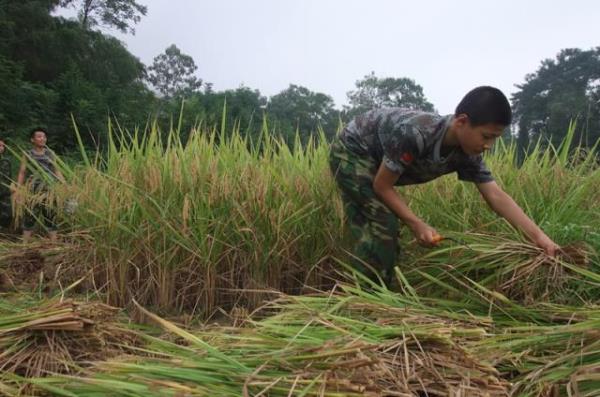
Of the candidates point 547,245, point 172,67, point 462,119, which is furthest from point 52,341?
point 172,67

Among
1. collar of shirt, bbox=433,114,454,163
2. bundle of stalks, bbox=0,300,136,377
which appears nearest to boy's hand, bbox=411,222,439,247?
collar of shirt, bbox=433,114,454,163

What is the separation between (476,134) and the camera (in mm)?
1811

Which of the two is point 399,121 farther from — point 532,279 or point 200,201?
point 200,201

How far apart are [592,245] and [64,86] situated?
12.1 meters

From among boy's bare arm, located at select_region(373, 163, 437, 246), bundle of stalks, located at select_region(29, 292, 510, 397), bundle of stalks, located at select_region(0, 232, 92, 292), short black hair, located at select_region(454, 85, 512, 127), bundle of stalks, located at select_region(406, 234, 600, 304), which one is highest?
short black hair, located at select_region(454, 85, 512, 127)

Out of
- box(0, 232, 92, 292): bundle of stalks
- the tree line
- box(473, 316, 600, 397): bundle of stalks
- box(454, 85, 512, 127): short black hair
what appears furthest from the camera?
the tree line

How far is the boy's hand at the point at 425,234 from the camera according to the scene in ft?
6.15

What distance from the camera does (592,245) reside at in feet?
6.47

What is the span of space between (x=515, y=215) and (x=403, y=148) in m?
0.52

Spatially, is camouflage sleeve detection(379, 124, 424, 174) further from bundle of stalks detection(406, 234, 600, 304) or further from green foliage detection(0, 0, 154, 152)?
green foliage detection(0, 0, 154, 152)

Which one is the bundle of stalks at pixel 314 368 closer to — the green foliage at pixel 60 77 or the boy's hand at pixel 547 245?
the boy's hand at pixel 547 245

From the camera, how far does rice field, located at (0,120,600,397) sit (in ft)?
3.68

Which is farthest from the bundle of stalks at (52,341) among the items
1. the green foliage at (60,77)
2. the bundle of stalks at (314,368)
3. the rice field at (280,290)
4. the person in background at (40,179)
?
the green foliage at (60,77)

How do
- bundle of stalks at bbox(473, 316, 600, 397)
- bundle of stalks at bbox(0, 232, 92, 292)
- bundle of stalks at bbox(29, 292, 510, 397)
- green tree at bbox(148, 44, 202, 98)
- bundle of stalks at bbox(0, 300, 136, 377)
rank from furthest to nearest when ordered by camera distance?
green tree at bbox(148, 44, 202, 98)
bundle of stalks at bbox(0, 232, 92, 292)
bundle of stalks at bbox(0, 300, 136, 377)
bundle of stalks at bbox(473, 316, 600, 397)
bundle of stalks at bbox(29, 292, 510, 397)
